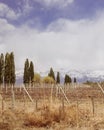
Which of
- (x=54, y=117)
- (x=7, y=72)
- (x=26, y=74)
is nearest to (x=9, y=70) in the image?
(x=7, y=72)

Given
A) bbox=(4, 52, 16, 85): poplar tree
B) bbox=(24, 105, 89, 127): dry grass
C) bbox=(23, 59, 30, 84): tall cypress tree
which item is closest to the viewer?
bbox=(24, 105, 89, 127): dry grass

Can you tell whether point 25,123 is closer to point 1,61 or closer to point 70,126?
point 70,126

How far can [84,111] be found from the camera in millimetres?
18703

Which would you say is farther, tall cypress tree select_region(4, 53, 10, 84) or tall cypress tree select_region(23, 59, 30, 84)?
tall cypress tree select_region(23, 59, 30, 84)

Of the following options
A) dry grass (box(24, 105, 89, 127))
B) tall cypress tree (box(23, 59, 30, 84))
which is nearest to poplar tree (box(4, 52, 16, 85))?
tall cypress tree (box(23, 59, 30, 84))

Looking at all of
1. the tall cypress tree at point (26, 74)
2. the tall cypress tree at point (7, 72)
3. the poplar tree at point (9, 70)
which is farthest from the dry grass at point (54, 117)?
the tall cypress tree at point (26, 74)

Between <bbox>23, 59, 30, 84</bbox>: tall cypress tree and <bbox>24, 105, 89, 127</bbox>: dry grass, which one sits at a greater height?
<bbox>23, 59, 30, 84</bbox>: tall cypress tree

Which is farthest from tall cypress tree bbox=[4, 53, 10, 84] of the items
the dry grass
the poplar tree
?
the dry grass

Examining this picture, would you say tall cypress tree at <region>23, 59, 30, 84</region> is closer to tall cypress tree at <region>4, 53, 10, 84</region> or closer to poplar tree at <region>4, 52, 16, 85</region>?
poplar tree at <region>4, 52, 16, 85</region>

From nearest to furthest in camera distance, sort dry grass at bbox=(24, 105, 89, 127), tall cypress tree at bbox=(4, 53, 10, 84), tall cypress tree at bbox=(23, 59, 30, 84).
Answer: dry grass at bbox=(24, 105, 89, 127), tall cypress tree at bbox=(4, 53, 10, 84), tall cypress tree at bbox=(23, 59, 30, 84)

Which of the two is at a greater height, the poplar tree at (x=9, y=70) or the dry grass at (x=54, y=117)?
the poplar tree at (x=9, y=70)

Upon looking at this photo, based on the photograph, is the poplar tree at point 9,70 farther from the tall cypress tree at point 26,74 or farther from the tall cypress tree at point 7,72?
the tall cypress tree at point 26,74

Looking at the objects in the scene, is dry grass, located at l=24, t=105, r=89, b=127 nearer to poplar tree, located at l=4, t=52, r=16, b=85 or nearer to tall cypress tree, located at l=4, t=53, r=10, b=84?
poplar tree, located at l=4, t=52, r=16, b=85

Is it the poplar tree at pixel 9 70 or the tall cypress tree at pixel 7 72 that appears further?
the poplar tree at pixel 9 70
